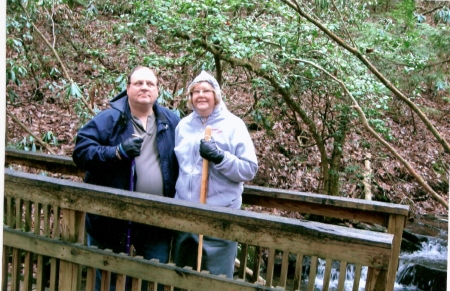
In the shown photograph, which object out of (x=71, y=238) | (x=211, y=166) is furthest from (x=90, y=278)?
(x=211, y=166)

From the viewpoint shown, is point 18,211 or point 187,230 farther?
point 18,211

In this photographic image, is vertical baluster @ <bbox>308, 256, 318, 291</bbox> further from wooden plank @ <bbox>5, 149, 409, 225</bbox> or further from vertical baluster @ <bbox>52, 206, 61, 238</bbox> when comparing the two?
vertical baluster @ <bbox>52, 206, 61, 238</bbox>

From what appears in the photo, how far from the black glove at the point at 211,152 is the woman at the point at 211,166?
1.3 inches

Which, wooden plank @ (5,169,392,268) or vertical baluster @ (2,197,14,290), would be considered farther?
vertical baluster @ (2,197,14,290)

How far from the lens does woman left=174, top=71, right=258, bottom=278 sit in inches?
94.4

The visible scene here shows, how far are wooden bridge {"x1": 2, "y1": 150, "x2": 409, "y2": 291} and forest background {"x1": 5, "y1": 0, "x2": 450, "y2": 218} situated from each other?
215 cm

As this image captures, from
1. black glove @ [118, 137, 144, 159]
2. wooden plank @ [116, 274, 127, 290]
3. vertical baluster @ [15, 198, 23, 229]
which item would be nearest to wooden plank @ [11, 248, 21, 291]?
vertical baluster @ [15, 198, 23, 229]

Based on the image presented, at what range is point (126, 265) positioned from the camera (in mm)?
2039

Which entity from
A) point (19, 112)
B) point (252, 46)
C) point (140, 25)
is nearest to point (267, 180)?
point (252, 46)

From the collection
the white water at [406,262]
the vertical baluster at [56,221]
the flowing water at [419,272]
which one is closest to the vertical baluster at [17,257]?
the vertical baluster at [56,221]

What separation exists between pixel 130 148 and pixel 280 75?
342 centimetres

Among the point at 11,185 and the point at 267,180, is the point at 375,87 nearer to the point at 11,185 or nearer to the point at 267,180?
the point at 267,180

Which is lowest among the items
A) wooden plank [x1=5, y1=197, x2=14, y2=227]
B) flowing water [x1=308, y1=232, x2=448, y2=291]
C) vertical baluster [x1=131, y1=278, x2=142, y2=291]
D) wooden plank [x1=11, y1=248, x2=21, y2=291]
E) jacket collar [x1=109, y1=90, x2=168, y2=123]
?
flowing water [x1=308, y1=232, x2=448, y2=291]

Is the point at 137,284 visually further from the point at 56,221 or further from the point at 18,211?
the point at 18,211
